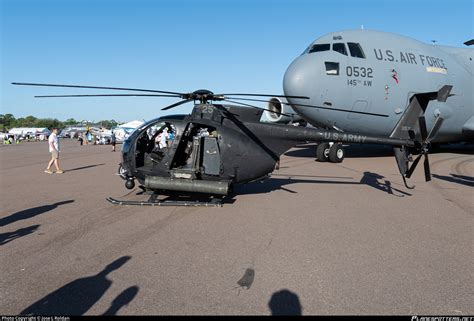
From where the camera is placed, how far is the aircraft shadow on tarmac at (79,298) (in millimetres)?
3254

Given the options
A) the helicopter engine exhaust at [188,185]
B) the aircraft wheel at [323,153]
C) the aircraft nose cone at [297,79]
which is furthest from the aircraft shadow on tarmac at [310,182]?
the aircraft wheel at [323,153]

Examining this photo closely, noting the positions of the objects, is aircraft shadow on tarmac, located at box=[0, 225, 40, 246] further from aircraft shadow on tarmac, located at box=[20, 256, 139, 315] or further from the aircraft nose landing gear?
the aircraft nose landing gear

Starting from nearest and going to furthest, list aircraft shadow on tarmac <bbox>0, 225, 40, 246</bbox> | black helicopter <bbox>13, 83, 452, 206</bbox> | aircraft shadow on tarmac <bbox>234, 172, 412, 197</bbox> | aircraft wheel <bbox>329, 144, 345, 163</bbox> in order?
aircraft shadow on tarmac <bbox>0, 225, 40, 246</bbox>, black helicopter <bbox>13, 83, 452, 206</bbox>, aircraft shadow on tarmac <bbox>234, 172, 412, 197</bbox>, aircraft wheel <bbox>329, 144, 345, 163</bbox>

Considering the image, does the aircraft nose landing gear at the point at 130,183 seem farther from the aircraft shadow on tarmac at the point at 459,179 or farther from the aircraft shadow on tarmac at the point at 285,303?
the aircraft shadow on tarmac at the point at 459,179

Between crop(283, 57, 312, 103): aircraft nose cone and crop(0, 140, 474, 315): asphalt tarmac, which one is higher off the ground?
crop(283, 57, 312, 103): aircraft nose cone

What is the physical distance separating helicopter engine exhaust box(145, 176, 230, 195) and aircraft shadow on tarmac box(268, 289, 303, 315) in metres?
3.77

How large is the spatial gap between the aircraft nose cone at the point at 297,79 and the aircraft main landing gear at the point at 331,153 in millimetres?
3572

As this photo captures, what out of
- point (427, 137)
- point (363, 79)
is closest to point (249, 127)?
point (427, 137)

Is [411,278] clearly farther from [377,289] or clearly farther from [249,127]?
[249,127]

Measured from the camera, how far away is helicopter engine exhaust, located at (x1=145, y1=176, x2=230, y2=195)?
7234 mm

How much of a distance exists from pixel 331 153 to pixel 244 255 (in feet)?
35.8

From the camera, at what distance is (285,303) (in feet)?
11.1

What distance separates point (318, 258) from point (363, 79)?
32.1 ft

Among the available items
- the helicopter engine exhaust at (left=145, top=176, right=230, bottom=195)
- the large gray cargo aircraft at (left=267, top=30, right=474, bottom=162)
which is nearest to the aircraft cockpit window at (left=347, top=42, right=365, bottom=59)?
the large gray cargo aircraft at (left=267, top=30, right=474, bottom=162)
